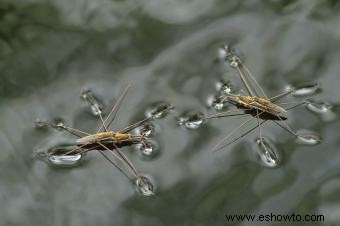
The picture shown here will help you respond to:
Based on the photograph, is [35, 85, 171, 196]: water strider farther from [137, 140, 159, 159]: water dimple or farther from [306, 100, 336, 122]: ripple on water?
[306, 100, 336, 122]: ripple on water

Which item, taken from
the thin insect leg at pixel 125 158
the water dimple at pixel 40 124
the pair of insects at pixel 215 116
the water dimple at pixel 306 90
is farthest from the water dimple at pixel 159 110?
the water dimple at pixel 306 90

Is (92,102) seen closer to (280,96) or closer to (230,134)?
(230,134)

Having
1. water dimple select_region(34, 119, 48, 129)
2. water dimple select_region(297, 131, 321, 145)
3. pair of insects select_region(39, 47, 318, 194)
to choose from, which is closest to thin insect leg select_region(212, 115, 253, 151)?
pair of insects select_region(39, 47, 318, 194)

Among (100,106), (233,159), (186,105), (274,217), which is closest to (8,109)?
(100,106)

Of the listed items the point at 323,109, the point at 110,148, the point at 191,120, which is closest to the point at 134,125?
the point at 110,148

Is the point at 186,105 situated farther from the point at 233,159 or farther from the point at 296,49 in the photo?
the point at 296,49
